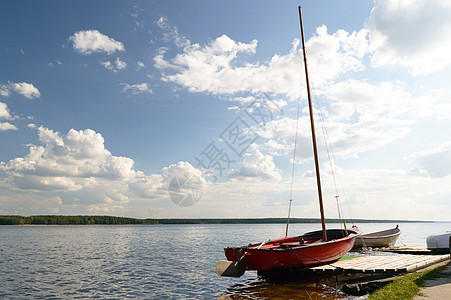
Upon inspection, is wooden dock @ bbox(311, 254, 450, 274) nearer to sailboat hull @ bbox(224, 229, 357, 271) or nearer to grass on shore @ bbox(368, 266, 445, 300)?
sailboat hull @ bbox(224, 229, 357, 271)

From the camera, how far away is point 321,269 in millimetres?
15852

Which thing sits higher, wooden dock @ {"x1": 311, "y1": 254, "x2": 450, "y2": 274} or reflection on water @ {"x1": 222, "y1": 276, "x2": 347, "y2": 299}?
wooden dock @ {"x1": 311, "y1": 254, "x2": 450, "y2": 274}

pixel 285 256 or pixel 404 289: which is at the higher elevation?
pixel 285 256

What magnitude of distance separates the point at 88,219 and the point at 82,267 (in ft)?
590

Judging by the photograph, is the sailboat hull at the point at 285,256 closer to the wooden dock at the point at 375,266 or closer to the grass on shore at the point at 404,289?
the wooden dock at the point at 375,266

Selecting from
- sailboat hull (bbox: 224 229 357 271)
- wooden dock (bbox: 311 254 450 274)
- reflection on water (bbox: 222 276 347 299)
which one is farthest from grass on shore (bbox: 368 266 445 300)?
sailboat hull (bbox: 224 229 357 271)

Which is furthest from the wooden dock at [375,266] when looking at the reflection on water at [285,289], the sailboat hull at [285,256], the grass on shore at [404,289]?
the grass on shore at [404,289]

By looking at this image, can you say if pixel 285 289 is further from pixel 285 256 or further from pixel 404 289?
pixel 404 289

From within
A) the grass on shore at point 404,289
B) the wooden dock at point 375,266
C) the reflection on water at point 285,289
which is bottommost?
the reflection on water at point 285,289

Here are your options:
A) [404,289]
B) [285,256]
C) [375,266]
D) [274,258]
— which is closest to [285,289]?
[285,256]

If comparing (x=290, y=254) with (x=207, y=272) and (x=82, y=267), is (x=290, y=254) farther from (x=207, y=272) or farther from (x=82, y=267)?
(x=82, y=267)

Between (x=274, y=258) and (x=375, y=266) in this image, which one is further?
(x=375, y=266)

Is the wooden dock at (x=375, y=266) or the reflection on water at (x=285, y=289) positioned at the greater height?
the wooden dock at (x=375, y=266)

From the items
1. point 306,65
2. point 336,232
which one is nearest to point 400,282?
point 336,232
